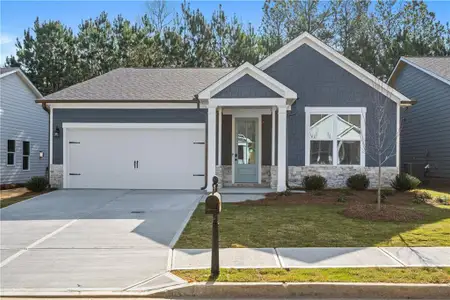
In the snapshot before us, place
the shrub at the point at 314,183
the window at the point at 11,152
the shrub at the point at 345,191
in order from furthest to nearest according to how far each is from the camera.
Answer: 1. the window at the point at 11,152
2. the shrub at the point at 314,183
3. the shrub at the point at 345,191

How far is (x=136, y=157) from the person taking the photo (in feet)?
48.3

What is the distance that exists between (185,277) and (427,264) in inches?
135

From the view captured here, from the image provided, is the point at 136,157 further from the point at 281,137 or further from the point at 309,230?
the point at 309,230

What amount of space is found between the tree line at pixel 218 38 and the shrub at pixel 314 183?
16.9 m

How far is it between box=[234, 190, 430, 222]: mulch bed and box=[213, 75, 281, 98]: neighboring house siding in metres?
3.11

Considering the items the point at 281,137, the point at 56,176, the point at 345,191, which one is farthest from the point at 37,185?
the point at 345,191

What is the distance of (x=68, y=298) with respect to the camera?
5.01 meters

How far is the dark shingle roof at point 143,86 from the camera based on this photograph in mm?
14648

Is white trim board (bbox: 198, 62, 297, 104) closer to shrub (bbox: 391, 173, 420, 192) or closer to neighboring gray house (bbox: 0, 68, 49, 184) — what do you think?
shrub (bbox: 391, 173, 420, 192)

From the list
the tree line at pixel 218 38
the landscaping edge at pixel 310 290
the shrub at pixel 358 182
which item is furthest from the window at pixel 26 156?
the landscaping edge at pixel 310 290

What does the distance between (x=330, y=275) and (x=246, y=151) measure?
31.3ft

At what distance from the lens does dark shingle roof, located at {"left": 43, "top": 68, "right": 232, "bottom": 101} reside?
48.1 ft

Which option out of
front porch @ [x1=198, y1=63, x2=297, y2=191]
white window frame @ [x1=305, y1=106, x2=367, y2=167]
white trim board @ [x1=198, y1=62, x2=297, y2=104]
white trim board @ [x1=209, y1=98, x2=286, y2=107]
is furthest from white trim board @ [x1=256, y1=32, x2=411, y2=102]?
white trim board @ [x1=209, y1=98, x2=286, y2=107]

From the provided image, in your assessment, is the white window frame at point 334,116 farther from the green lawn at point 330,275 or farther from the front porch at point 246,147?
the green lawn at point 330,275
